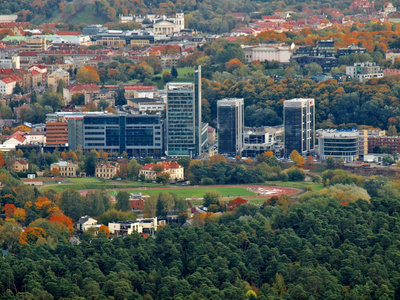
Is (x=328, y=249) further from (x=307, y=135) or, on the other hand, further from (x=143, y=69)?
(x=143, y=69)

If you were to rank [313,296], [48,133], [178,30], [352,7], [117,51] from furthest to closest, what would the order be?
1. [352,7]
2. [178,30]
3. [117,51]
4. [48,133]
5. [313,296]

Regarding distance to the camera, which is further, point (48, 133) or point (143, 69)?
point (143, 69)

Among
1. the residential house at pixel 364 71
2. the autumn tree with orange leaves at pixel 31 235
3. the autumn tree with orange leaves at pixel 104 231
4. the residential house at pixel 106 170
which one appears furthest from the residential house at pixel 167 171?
the residential house at pixel 364 71

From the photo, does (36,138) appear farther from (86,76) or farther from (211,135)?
(86,76)

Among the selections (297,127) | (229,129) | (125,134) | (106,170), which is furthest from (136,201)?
(297,127)

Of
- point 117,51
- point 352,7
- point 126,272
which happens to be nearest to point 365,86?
point 117,51

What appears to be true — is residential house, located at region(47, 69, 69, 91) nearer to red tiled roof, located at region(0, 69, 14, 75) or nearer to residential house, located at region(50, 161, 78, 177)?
red tiled roof, located at region(0, 69, 14, 75)

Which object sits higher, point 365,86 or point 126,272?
point 365,86
